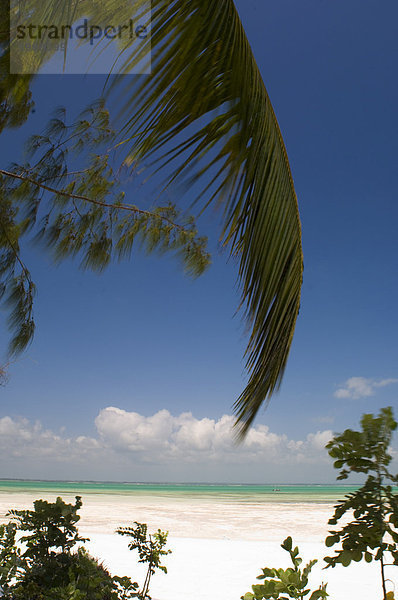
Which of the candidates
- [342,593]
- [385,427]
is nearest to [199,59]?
[385,427]

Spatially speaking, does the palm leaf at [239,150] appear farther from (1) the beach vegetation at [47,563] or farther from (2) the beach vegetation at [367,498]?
(1) the beach vegetation at [47,563]

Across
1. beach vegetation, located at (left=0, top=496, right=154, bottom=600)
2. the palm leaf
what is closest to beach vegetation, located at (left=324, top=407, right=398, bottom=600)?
the palm leaf

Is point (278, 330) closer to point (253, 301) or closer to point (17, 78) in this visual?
point (253, 301)

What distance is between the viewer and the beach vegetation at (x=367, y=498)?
3.66 ft

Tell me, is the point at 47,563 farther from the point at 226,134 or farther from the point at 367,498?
the point at 226,134

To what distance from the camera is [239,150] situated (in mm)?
1546

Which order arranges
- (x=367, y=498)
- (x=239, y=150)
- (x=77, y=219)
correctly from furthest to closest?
(x=77, y=219), (x=239, y=150), (x=367, y=498)

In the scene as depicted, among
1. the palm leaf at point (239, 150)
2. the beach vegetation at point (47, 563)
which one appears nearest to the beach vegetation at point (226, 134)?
the palm leaf at point (239, 150)

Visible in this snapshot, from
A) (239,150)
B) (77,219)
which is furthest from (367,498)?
(77,219)

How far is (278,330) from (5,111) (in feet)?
8.76

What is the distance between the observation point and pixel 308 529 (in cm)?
1055

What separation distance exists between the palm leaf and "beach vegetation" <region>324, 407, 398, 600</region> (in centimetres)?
35

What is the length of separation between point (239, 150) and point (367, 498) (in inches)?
46.3

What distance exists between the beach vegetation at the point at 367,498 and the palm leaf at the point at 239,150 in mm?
350
